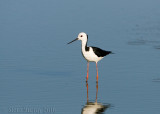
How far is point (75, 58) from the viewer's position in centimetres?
1269

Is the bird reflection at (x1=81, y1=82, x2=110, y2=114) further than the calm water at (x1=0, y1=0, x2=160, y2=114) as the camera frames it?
No

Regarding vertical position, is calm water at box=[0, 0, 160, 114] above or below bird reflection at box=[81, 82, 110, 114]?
above

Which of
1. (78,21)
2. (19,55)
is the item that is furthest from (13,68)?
(78,21)

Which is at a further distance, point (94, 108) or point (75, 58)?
point (75, 58)

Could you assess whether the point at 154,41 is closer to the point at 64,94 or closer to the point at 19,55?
the point at 19,55

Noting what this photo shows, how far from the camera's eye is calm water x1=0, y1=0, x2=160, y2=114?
8.98m

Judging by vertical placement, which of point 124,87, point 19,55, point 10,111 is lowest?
point 10,111

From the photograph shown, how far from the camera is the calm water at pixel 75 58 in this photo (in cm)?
898

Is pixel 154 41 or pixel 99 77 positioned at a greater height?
pixel 154 41

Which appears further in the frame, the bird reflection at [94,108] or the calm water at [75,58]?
the calm water at [75,58]

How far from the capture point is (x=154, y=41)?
1470cm

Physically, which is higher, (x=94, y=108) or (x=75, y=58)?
(x=75, y=58)

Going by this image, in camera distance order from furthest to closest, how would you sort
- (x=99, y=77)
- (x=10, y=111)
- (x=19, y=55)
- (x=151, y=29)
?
1. (x=151, y=29)
2. (x=19, y=55)
3. (x=99, y=77)
4. (x=10, y=111)

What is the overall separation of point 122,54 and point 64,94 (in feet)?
12.5
